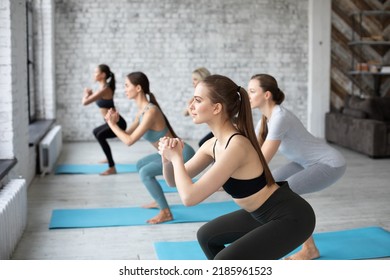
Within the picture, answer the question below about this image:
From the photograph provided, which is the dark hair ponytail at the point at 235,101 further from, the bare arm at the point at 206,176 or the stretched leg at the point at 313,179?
the stretched leg at the point at 313,179

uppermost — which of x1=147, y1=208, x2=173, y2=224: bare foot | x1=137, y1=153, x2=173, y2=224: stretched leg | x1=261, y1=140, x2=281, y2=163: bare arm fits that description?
x1=261, y1=140, x2=281, y2=163: bare arm

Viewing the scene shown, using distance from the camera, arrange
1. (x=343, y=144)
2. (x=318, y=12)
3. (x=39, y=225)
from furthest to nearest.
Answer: (x=318, y=12) → (x=343, y=144) → (x=39, y=225)

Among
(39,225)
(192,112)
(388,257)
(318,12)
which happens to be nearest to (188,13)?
(318,12)

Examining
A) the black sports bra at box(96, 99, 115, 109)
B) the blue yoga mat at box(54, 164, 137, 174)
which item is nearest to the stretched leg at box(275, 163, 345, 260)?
the blue yoga mat at box(54, 164, 137, 174)

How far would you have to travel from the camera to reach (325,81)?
10461 mm

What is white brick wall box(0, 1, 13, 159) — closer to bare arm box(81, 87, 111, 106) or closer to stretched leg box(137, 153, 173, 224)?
stretched leg box(137, 153, 173, 224)

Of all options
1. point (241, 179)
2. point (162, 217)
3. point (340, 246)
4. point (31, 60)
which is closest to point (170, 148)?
point (241, 179)

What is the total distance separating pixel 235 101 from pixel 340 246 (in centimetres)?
183

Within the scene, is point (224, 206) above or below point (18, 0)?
below

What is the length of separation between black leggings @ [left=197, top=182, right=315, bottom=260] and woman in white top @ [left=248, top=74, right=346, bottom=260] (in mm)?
1000

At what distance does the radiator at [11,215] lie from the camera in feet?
12.0

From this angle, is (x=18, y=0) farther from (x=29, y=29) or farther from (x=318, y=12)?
(x=318, y=12)

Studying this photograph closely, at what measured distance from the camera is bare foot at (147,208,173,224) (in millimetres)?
4789
